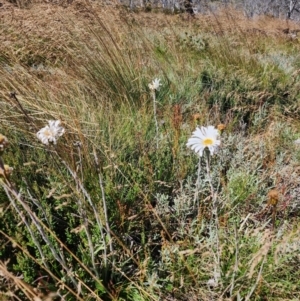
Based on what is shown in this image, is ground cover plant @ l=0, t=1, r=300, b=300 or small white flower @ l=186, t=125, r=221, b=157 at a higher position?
small white flower @ l=186, t=125, r=221, b=157

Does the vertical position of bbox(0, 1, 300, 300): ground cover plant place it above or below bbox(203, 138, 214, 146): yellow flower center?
below

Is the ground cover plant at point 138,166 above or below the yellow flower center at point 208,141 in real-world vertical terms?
below

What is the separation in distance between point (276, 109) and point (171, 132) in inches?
49.5

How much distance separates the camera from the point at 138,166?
5.87 ft

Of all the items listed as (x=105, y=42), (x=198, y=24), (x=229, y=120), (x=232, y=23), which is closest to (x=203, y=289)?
(x=229, y=120)

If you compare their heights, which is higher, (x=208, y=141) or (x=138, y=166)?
(x=208, y=141)

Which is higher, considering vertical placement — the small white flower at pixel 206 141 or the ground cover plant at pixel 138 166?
the small white flower at pixel 206 141

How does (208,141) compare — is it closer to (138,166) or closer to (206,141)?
(206,141)

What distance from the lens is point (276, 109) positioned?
284 centimetres

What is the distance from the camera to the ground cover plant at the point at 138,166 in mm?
1193

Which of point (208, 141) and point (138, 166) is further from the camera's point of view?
point (138, 166)

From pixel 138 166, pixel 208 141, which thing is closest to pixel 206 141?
pixel 208 141

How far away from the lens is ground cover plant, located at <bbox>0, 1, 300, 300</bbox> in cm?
119

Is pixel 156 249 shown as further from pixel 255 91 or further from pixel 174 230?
pixel 255 91
